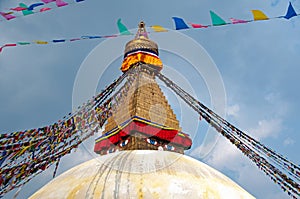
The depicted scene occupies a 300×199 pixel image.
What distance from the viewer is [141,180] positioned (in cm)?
480

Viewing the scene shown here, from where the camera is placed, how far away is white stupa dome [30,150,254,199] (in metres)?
4.61

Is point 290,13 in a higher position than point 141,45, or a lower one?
lower

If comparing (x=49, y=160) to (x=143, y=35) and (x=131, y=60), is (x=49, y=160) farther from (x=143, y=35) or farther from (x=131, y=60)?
(x=143, y=35)

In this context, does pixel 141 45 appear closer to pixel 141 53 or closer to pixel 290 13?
pixel 141 53

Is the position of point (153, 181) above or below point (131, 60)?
below

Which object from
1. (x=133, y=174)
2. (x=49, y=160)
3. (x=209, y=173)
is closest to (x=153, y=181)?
(x=133, y=174)

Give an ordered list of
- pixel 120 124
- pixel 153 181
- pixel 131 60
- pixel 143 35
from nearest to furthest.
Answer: pixel 153 181
pixel 120 124
pixel 131 60
pixel 143 35

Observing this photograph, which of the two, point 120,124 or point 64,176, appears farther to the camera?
point 120,124

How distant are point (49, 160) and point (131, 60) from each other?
6304 mm

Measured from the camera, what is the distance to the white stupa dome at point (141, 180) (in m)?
4.61

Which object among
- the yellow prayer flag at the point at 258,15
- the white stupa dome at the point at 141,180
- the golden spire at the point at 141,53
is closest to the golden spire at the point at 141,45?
the golden spire at the point at 141,53

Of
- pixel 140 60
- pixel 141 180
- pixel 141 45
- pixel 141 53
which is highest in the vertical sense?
pixel 141 45

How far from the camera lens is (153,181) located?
4.78m

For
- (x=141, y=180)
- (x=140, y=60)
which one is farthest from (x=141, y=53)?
(x=141, y=180)
